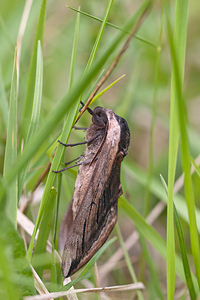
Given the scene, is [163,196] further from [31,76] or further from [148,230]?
[31,76]

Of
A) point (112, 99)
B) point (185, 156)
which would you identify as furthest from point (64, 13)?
point (185, 156)

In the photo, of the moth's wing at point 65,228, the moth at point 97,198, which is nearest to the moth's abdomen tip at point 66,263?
the moth at point 97,198

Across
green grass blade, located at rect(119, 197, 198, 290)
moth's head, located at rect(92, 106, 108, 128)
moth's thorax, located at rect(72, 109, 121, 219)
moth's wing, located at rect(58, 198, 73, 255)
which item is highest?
moth's head, located at rect(92, 106, 108, 128)

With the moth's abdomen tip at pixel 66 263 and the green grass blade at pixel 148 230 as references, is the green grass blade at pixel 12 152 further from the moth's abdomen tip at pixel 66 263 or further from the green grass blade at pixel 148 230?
the green grass blade at pixel 148 230

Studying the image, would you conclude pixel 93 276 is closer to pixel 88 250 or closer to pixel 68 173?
pixel 88 250

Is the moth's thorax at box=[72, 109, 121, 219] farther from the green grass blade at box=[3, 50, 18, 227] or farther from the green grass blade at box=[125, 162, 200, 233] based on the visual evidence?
the green grass blade at box=[125, 162, 200, 233]

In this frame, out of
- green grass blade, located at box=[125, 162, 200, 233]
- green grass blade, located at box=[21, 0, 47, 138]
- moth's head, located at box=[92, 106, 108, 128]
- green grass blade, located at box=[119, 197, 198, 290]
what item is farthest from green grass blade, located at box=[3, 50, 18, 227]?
green grass blade, located at box=[125, 162, 200, 233]

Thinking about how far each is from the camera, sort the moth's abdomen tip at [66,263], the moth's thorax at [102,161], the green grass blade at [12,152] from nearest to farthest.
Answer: the green grass blade at [12,152], the moth's abdomen tip at [66,263], the moth's thorax at [102,161]

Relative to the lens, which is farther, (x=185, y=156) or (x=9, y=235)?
(x=185, y=156)
